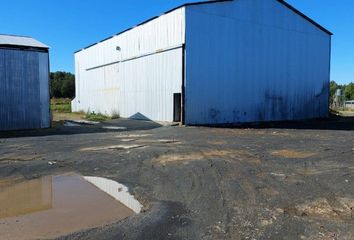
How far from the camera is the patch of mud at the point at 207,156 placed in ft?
35.5

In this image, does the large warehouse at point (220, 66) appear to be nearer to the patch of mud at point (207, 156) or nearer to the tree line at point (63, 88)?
the patch of mud at point (207, 156)

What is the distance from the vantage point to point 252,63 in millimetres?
27438

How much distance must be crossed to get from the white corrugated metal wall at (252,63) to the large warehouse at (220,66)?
67mm

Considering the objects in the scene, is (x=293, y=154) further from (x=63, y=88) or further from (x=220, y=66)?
(x=63, y=88)

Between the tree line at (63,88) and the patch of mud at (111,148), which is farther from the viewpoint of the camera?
the tree line at (63,88)

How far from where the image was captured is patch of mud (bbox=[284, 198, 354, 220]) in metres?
5.80

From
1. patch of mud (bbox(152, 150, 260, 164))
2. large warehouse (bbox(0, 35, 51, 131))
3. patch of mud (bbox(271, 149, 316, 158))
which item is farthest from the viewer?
large warehouse (bbox(0, 35, 51, 131))

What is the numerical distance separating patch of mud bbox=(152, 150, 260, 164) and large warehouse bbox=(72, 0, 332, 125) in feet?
37.5

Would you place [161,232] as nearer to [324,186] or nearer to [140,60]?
[324,186]

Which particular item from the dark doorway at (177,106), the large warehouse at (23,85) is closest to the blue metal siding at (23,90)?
the large warehouse at (23,85)

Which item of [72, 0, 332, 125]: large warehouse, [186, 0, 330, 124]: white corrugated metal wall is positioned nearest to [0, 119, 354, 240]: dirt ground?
[72, 0, 332, 125]: large warehouse

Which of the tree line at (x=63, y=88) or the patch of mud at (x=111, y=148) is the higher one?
the tree line at (x=63, y=88)

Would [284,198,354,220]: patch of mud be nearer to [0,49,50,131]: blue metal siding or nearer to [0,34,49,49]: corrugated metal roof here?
[0,49,50,131]: blue metal siding

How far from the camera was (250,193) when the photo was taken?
281 inches
